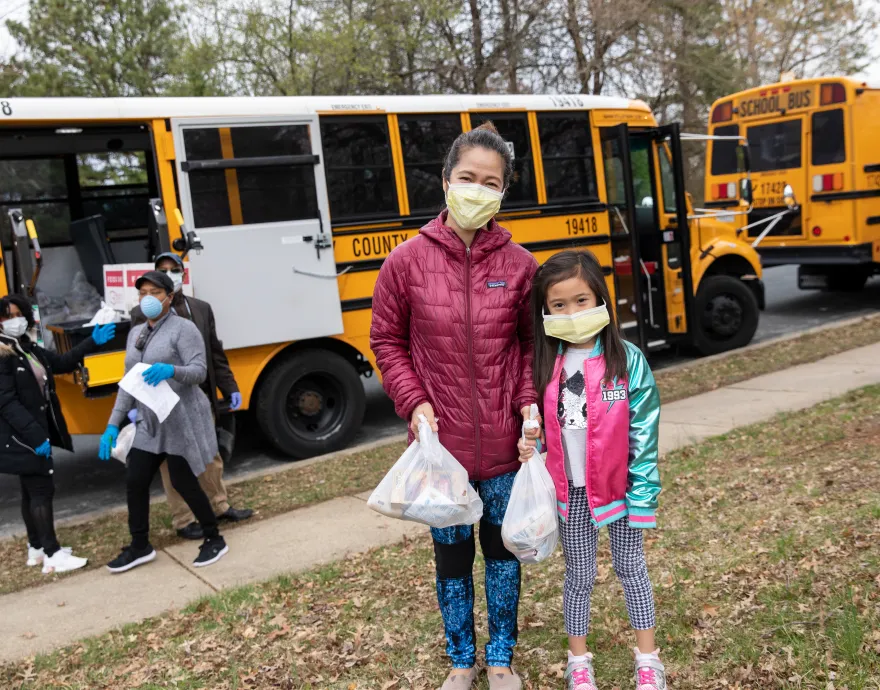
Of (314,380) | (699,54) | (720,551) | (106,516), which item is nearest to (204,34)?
(699,54)

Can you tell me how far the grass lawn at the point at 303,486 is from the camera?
5254mm

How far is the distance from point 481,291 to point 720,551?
2100mm

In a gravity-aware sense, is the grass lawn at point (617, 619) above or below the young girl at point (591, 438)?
below

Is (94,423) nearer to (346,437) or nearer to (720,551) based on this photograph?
(346,437)

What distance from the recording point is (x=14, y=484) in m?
7.25

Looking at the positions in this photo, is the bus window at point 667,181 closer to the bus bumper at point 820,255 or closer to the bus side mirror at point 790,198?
the bus side mirror at point 790,198

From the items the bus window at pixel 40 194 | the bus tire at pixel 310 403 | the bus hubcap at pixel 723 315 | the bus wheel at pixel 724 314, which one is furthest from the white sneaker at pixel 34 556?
the bus hubcap at pixel 723 315

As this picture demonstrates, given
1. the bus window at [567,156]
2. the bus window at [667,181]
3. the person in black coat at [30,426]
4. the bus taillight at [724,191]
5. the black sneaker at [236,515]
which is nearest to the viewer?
the person in black coat at [30,426]

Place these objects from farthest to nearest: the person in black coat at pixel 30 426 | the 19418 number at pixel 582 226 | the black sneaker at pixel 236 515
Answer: the 19418 number at pixel 582 226, the black sneaker at pixel 236 515, the person in black coat at pixel 30 426

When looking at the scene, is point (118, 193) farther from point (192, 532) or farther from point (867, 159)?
point (867, 159)

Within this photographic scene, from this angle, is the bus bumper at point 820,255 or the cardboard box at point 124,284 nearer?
the cardboard box at point 124,284

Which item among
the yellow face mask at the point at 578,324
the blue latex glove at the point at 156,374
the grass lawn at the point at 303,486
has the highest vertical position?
the yellow face mask at the point at 578,324

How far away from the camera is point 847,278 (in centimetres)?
1327

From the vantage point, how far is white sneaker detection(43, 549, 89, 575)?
497 centimetres
